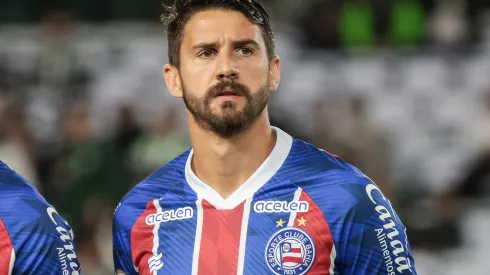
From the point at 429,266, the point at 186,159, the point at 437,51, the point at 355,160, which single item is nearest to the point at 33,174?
the point at 355,160

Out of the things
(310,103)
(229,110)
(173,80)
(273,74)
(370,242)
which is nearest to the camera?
(370,242)

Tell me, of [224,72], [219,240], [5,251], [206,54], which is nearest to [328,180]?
[219,240]

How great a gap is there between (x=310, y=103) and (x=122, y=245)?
766cm

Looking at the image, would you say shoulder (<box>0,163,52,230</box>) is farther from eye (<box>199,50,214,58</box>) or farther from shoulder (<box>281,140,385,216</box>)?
shoulder (<box>281,140,385,216</box>)

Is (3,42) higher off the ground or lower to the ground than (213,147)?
lower

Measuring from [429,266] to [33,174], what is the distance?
383 centimetres

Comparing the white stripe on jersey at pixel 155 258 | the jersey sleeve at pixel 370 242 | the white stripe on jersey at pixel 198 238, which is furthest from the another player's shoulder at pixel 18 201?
the jersey sleeve at pixel 370 242

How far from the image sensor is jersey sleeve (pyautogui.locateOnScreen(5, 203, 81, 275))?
214 inches

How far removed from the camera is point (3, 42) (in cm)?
Result: 1501

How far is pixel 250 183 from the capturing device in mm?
5633

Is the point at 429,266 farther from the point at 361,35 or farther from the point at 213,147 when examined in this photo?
the point at 213,147

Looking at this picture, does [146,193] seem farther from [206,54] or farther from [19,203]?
[206,54]

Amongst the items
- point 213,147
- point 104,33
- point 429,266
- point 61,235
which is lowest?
point 429,266

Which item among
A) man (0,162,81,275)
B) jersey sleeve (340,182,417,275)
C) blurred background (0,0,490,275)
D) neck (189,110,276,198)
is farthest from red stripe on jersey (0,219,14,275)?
blurred background (0,0,490,275)
